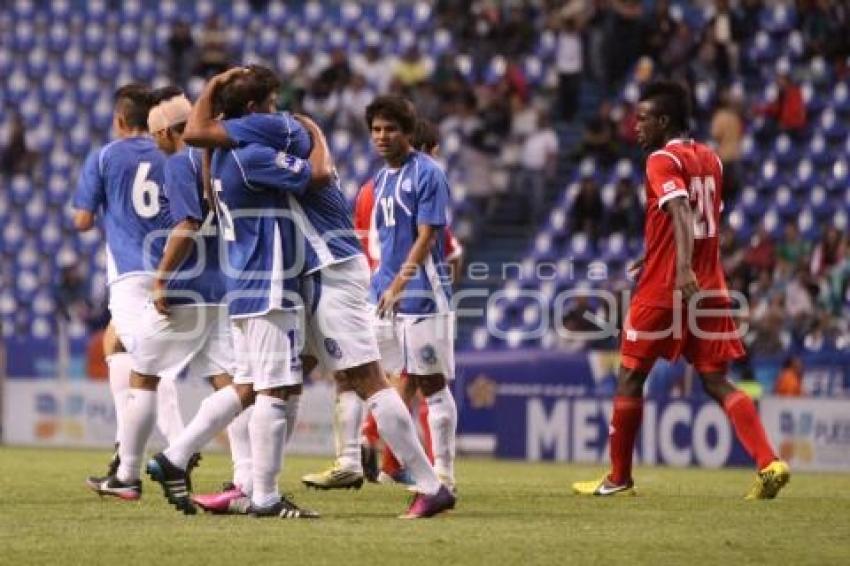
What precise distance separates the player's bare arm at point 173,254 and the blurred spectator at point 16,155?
60.8 ft

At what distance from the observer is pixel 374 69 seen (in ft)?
91.6

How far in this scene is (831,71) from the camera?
2484 cm

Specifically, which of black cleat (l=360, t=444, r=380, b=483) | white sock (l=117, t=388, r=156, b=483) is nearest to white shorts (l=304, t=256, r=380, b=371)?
white sock (l=117, t=388, r=156, b=483)

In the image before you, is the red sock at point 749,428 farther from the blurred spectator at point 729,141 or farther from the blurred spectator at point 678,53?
the blurred spectator at point 678,53

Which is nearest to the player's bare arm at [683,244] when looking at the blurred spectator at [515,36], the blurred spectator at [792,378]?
the blurred spectator at [792,378]

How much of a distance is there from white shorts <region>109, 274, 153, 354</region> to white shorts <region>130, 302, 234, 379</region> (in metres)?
0.49

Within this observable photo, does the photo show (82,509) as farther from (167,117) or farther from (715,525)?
(715,525)

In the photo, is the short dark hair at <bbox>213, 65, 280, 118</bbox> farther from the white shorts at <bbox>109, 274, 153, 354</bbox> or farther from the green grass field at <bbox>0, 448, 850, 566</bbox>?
the white shorts at <bbox>109, 274, 153, 354</bbox>

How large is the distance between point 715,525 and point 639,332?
222cm

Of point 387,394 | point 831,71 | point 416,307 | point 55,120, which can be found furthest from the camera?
point 55,120

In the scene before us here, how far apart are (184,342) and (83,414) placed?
10857mm

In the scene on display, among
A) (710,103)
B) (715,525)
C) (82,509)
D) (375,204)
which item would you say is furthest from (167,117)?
(710,103)

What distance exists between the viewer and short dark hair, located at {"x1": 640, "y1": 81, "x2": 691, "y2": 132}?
12.1 m

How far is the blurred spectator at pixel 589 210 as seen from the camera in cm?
2391
